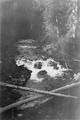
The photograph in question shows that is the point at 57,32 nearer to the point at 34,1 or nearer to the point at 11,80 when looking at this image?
the point at 34,1

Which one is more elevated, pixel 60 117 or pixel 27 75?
pixel 27 75

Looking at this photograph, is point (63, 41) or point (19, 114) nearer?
point (19, 114)

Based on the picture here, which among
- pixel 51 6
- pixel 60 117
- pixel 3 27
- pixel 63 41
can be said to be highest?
pixel 51 6

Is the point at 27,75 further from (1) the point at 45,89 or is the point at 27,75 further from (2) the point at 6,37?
(2) the point at 6,37

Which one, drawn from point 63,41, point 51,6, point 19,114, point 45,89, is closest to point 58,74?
point 45,89

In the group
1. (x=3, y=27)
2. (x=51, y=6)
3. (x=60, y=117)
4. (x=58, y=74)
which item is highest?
(x=51, y=6)

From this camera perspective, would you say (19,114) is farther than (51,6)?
No

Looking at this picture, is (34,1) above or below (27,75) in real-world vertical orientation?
above

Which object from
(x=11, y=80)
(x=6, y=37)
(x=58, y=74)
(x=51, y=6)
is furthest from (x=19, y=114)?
(x=51, y=6)

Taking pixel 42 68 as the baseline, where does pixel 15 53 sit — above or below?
above
